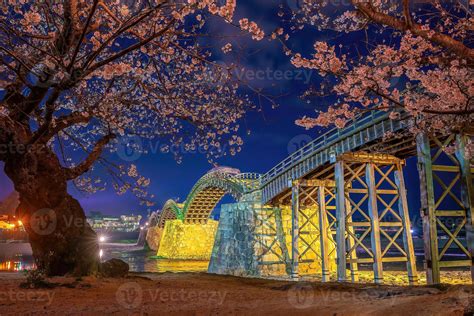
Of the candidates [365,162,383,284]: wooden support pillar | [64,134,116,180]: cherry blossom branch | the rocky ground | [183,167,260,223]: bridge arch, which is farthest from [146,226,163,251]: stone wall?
the rocky ground

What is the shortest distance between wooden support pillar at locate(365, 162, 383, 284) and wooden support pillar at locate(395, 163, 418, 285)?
104cm

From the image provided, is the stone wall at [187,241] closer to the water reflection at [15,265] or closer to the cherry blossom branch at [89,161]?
the water reflection at [15,265]

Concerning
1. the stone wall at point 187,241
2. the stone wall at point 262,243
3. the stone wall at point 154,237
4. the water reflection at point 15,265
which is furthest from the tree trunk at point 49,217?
the stone wall at point 154,237

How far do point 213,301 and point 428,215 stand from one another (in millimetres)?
7777

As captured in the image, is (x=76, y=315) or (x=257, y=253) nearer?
(x=76, y=315)

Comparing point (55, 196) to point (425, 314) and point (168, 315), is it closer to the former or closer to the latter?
point (168, 315)

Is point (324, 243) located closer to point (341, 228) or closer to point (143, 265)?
point (341, 228)

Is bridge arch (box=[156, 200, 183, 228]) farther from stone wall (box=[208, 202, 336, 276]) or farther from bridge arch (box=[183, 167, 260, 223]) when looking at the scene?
stone wall (box=[208, 202, 336, 276])

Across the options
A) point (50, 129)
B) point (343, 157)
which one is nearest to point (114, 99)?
point (50, 129)

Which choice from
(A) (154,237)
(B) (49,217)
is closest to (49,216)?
(B) (49,217)

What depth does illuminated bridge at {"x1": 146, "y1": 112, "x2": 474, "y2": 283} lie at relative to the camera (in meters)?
10.5

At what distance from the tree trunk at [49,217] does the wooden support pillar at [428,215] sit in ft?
29.9

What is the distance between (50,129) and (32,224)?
2100 mm

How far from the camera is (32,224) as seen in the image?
7711 millimetres
